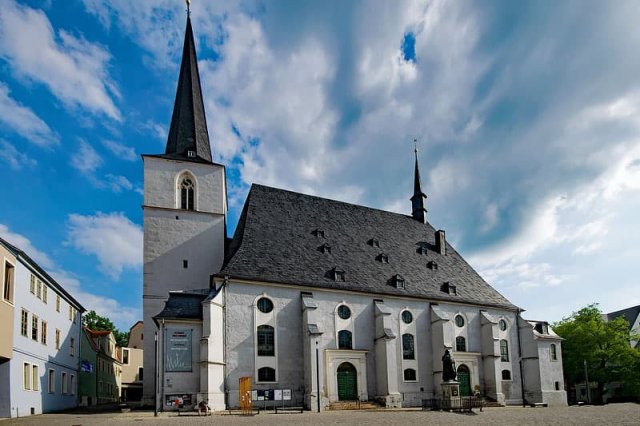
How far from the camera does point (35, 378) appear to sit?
2789cm

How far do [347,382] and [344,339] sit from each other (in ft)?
8.57

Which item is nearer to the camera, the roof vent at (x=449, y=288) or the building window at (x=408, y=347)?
the building window at (x=408, y=347)

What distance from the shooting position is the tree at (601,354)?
1901 inches

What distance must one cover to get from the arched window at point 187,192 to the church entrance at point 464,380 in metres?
22.1

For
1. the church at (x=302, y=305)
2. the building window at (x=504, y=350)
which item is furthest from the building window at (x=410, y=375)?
the building window at (x=504, y=350)

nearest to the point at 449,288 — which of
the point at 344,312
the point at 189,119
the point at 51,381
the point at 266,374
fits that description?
the point at 344,312

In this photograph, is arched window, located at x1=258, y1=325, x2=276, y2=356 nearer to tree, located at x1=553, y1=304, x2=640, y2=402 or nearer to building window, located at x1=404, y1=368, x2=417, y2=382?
building window, located at x1=404, y1=368, x2=417, y2=382

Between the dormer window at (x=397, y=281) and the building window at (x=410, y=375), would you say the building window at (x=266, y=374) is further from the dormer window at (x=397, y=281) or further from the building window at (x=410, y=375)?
the dormer window at (x=397, y=281)

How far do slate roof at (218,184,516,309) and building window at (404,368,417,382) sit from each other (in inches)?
198

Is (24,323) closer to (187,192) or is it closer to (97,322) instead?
(187,192)

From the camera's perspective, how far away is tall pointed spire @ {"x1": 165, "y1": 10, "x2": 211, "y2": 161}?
38062 mm

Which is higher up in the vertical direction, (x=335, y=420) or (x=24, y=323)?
(x=24, y=323)

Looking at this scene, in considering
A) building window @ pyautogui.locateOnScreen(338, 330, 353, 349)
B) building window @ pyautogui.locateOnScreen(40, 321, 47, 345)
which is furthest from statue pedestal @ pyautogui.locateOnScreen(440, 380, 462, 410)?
building window @ pyautogui.locateOnScreen(40, 321, 47, 345)

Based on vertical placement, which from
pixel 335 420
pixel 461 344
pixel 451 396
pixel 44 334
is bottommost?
pixel 451 396
